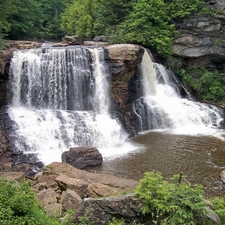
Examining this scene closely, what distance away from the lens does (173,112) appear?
18156 mm

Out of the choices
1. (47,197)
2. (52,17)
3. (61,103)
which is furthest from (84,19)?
(47,197)

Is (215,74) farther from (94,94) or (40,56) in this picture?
(40,56)

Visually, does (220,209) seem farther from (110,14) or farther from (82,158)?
(110,14)

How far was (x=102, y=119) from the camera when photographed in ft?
52.0

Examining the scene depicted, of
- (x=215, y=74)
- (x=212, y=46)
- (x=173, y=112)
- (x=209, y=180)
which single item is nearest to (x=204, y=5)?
(x=212, y=46)

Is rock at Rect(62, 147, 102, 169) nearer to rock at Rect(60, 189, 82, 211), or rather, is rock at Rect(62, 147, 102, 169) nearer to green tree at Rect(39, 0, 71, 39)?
rock at Rect(60, 189, 82, 211)

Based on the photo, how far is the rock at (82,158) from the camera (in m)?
12.1

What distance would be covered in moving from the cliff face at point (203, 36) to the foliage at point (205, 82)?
1235mm

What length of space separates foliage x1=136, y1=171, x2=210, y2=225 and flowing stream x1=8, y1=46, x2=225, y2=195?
5.32 metres

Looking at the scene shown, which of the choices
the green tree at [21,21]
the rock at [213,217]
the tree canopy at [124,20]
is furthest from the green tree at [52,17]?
the rock at [213,217]

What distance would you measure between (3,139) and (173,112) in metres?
10.3

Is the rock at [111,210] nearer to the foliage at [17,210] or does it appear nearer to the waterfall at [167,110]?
the foliage at [17,210]

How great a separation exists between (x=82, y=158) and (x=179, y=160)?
14.0 ft

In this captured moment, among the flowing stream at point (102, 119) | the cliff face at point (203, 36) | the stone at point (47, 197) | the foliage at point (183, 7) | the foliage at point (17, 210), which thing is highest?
the foliage at point (183, 7)
